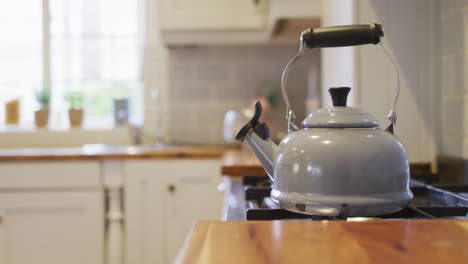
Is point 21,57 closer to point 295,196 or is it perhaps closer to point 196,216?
point 196,216

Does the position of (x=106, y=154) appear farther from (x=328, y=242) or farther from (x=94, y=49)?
(x=328, y=242)

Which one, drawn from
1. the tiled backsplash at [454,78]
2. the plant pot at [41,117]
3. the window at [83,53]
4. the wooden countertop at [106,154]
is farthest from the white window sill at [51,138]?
the tiled backsplash at [454,78]

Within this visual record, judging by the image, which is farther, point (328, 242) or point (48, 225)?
point (48, 225)

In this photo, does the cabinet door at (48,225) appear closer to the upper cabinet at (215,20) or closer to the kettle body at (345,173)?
the upper cabinet at (215,20)

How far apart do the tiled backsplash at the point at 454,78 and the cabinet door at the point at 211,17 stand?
51.9 inches

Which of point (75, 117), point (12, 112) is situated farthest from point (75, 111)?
point (12, 112)

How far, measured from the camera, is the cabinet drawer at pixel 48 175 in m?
2.24

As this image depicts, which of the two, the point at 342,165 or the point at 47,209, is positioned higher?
the point at 342,165

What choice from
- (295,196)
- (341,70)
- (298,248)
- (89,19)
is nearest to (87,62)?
(89,19)

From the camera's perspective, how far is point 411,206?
2.75ft

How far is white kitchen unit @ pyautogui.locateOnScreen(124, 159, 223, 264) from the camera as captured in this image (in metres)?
2.29

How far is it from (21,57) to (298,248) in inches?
114

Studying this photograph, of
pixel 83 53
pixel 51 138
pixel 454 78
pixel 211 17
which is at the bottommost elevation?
pixel 51 138

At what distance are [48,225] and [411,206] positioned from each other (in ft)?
5.80
